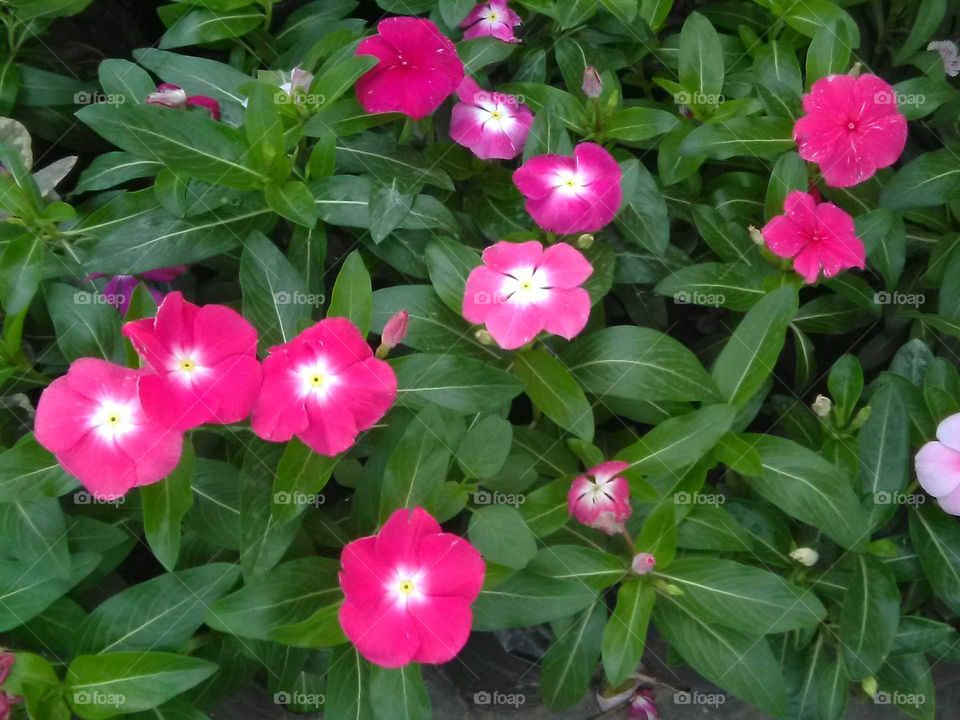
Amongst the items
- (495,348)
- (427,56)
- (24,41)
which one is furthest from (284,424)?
(24,41)

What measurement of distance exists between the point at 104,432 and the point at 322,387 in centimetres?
31

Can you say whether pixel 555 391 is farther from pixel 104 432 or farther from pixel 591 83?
pixel 104 432

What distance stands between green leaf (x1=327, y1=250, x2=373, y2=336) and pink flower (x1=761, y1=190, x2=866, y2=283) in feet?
2.27

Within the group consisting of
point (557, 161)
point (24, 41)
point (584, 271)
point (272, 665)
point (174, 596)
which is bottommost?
point (272, 665)

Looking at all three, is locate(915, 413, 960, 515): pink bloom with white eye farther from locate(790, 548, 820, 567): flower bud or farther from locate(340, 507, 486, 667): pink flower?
locate(340, 507, 486, 667): pink flower

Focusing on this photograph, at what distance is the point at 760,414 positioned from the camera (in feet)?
5.78

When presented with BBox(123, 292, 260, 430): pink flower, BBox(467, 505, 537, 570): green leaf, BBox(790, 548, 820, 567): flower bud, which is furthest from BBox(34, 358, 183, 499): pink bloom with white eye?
BBox(790, 548, 820, 567): flower bud

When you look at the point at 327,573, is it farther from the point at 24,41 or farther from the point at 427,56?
the point at 24,41

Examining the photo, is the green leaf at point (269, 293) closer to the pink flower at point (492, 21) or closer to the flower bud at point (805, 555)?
the pink flower at point (492, 21)

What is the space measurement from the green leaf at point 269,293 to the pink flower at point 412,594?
→ 40cm

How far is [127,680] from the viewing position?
122 cm

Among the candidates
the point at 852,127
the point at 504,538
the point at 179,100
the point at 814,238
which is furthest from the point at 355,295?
the point at 852,127

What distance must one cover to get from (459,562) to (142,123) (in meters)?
0.84

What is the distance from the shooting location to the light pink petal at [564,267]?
4.10 ft
